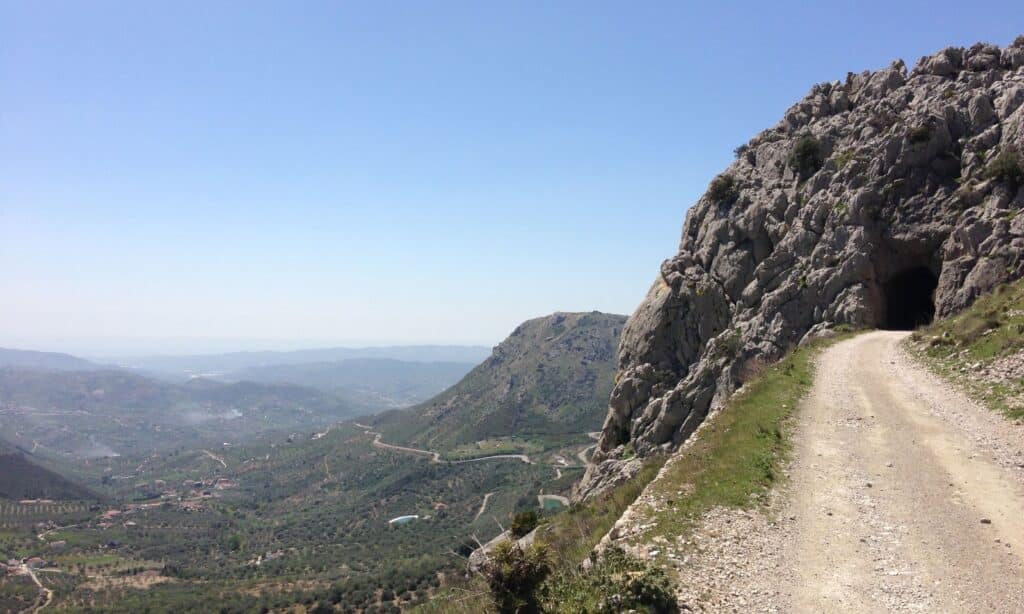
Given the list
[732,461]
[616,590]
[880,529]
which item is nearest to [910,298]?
[732,461]

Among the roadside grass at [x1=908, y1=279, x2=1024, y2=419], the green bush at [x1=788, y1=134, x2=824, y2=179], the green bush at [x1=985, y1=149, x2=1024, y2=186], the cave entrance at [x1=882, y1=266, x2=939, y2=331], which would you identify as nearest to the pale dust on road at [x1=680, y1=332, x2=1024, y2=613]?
the roadside grass at [x1=908, y1=279, x2=1024, y2=419]

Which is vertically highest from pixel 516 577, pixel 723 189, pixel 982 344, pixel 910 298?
pixel 723 189

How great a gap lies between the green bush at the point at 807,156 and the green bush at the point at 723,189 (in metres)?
5.10

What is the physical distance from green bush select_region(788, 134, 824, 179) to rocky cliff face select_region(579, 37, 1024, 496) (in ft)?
0.32

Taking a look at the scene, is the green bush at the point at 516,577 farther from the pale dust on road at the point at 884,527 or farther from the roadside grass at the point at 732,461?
the roadside grass at the point at 732,461

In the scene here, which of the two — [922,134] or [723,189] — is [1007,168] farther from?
[723,189]

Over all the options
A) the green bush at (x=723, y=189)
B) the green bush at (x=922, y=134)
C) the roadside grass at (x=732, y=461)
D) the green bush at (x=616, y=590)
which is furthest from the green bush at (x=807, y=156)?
the green bush at (x=616, y=590)

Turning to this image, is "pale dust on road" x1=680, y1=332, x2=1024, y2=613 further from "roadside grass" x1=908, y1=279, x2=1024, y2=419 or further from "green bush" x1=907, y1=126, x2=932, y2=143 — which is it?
"green bush" x1=907, y1=126, x2=932, y2=143

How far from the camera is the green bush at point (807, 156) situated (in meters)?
41.5

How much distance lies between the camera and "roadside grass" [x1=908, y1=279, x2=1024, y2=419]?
687 inches

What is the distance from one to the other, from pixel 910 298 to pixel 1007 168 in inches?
412

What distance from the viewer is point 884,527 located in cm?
1110

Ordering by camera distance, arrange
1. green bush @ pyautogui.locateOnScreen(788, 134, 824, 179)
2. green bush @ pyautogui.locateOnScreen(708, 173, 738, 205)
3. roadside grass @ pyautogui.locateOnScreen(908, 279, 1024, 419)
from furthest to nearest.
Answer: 1. green bush @ pyautogui.locateOnScreen(708, 173, 738, 205)
2. green bush @ pyautogui.locateOnScreen(788, 134, 824, 179)
3. roadside grass @ pyautogui.locateOnScreen(908, 279, 1024, 419)

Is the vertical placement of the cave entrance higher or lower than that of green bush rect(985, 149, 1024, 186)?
lower
